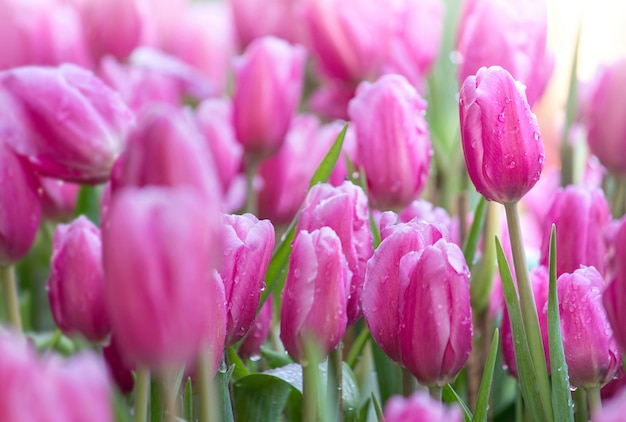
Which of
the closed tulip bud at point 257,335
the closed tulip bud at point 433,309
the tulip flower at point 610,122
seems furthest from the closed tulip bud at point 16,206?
the tulip flower at point 610,122

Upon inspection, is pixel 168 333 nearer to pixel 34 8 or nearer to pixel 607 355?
pixel 607 355

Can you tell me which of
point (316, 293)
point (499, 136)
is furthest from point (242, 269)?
point (499, 136)

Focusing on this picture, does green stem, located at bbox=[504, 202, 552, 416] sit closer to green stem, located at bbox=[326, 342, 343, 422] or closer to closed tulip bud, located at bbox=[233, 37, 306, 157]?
green stem, located at bbox=[326, 342, 343, 422]

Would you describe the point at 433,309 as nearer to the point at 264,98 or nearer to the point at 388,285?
the point at 388,285

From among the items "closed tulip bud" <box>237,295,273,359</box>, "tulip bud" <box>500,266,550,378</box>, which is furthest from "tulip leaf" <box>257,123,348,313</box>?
"tulip bud" <box>500,266,550,378</box>

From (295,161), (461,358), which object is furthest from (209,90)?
(461,358)
